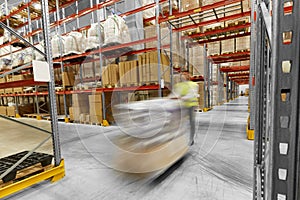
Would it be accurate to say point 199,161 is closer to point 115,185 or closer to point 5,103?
point 115,185

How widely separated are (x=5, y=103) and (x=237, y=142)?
11140 millimetres

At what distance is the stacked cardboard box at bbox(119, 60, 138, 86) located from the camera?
171 inches

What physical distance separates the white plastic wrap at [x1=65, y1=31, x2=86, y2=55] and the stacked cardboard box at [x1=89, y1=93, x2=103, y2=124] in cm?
174

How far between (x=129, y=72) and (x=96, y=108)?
4.58ft

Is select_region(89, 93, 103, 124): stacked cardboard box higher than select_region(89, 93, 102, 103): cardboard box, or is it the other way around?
select_region(89, 93, 102, 103): cardboard box

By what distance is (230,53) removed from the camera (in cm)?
629

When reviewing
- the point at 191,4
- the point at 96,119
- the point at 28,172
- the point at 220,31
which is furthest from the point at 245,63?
the point at 28,172

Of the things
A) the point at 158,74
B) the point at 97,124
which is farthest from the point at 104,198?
the point at 97,124

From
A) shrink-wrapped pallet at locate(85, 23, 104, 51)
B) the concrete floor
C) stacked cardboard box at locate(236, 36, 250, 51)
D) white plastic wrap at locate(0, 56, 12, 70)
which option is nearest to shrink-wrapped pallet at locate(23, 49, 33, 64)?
white plastic wrap at locate(0, 56, 12, 70)

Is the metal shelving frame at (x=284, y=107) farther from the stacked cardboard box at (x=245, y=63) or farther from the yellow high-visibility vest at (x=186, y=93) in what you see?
the stacked cardboard box at (x=245, y=63)

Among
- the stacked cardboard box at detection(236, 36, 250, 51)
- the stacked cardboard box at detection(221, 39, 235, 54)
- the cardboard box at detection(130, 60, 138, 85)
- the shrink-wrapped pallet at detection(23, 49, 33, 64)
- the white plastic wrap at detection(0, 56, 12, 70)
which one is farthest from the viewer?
the white plastic wrap at detection(0, 56, 12, 70)

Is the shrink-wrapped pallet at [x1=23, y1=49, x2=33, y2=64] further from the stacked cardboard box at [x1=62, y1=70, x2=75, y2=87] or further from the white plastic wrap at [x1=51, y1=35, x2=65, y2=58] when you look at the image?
the stacked cardboard box at [x1=62, y1=70, x2=75, y2=87]

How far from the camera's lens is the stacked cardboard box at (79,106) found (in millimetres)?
5055

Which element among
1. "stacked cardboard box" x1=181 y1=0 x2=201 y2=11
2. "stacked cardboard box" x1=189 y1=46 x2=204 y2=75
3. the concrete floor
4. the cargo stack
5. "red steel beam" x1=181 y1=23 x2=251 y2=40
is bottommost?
the concrete floor
